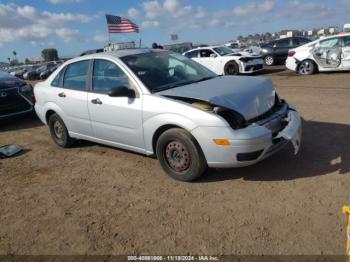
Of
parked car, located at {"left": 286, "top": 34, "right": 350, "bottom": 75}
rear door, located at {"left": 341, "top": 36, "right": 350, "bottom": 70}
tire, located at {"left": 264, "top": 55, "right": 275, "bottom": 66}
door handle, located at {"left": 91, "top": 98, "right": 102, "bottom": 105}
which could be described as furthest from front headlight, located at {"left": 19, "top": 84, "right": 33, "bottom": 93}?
tire, located at {"left": 264, "top": 55, "right": 275, "bottom": 66}

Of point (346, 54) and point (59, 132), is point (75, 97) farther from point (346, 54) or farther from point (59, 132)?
point (346, 54)

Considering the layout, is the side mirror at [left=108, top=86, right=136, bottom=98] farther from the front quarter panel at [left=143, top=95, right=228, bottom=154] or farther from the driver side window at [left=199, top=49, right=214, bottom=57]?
the driver side window at [left=199, top=49, right=214, bottom=57]

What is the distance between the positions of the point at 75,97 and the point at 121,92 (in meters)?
1.30

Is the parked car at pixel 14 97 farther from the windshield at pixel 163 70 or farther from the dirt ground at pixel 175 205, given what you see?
the windshield at pixel 163 70

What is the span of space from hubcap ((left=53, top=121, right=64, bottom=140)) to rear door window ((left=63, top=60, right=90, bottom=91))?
0.79 metres

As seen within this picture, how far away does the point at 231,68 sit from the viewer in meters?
15.1

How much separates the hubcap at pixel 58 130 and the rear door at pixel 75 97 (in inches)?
13.8

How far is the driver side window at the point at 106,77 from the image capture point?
481 cm

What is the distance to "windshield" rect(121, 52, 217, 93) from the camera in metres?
4.68

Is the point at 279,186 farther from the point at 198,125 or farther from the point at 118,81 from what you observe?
the point at 118,81

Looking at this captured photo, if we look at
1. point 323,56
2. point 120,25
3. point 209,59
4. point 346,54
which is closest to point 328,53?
point 323,56

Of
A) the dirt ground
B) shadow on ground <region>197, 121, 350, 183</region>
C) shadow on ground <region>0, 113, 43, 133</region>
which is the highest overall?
shadow on ground <region>0, 113, 43, 133</region>

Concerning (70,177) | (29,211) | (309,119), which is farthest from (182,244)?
(309,119)

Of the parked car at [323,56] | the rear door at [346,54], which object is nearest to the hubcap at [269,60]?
the parked car at [323,56]
